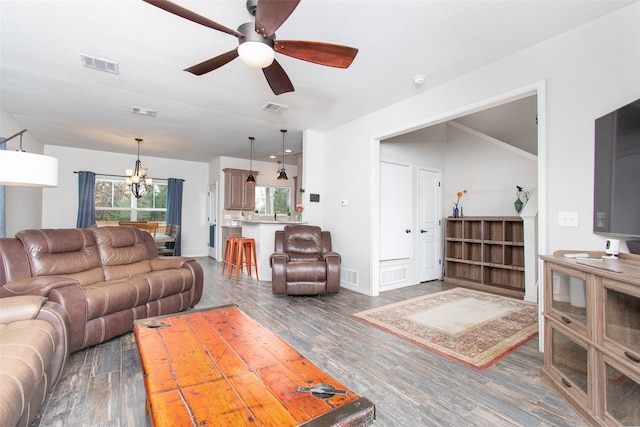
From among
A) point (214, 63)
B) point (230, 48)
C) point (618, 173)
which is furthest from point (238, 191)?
point (618, 173)

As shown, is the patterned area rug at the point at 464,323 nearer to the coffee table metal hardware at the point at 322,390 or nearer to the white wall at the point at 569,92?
the white wall at the point at 569,92

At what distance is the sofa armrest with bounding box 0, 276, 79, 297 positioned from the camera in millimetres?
2162

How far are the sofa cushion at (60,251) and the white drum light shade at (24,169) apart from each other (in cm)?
123

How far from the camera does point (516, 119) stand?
4527 mm

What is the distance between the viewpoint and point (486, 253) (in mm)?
4852

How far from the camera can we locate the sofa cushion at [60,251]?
256 centimetres

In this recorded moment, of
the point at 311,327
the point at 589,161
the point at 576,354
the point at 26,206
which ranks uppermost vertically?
the point at 589,161

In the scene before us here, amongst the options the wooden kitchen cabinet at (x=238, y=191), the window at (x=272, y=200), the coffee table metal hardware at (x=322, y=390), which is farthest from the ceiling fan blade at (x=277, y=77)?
the window at (x=272, y=200)

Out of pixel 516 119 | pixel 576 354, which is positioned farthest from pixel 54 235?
pixel 516 119

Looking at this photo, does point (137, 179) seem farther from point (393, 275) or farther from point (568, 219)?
point (568, 219)

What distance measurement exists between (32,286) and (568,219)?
427cm

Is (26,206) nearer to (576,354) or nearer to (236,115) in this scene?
(236,115)

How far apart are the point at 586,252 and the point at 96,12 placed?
4.09m

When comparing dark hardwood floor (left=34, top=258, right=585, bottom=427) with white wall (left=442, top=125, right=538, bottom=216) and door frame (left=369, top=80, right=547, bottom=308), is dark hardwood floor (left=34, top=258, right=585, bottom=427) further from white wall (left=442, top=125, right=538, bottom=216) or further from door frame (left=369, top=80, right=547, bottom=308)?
white wall (left=442, top=125, right=538, bottom=216)
